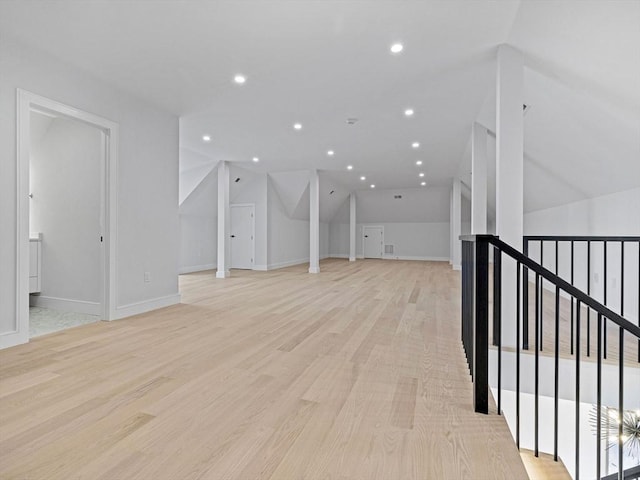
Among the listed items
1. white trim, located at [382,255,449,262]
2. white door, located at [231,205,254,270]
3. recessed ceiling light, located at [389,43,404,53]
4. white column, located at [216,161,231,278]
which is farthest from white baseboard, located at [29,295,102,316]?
white trim, located at [382,255,449,262]

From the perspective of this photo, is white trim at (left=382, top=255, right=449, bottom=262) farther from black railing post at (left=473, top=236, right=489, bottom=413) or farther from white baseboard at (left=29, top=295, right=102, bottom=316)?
black railing post at (left=473, top=236, right=489, bottom=413)

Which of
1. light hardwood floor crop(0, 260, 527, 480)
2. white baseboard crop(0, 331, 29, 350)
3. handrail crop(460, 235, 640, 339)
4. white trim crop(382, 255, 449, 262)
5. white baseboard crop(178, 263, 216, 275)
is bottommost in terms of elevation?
light hardwood floor crop(0, 260, 527, 480)

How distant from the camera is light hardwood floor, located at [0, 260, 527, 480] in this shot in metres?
1.30

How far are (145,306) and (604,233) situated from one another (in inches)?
221

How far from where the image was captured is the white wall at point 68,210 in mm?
3750

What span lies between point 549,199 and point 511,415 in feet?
12.9

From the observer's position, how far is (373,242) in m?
13.3

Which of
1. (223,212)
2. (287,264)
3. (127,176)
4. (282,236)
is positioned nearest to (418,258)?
(287,264)

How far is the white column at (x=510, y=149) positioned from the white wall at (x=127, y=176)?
3722 millimetres

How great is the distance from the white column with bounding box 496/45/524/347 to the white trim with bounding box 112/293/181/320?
12.2 ft

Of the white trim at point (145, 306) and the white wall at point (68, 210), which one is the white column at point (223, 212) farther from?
the white wall at point (68, 210)

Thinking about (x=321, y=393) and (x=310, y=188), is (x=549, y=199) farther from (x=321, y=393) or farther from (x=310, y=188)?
(x=321, y=393)

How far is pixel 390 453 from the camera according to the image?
4.49 ft

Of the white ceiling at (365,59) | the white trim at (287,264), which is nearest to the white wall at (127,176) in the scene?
the white ceiling at (365,59)
